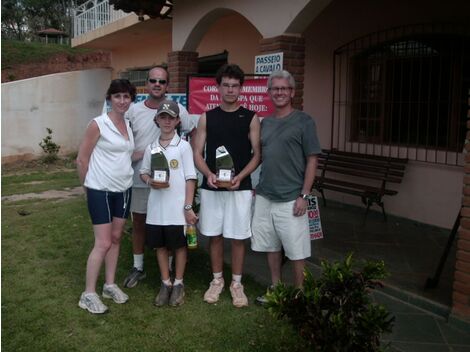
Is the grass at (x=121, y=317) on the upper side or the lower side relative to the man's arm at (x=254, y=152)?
lower

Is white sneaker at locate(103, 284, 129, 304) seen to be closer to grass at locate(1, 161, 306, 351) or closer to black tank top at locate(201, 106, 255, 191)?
grass at locate(1, 161, 306, 351)

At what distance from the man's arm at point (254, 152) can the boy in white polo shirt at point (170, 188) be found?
0.36 metres

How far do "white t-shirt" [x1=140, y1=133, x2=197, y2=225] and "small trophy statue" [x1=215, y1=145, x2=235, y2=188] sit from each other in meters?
0.26

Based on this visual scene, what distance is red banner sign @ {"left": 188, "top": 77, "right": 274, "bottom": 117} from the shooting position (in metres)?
5.10

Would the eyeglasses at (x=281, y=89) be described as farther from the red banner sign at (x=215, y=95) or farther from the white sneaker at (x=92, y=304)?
the white sneaker at (x=92, y=304)

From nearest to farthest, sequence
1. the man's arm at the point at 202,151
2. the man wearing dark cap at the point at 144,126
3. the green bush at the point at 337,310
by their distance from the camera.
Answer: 1. the green bush at the point at 337,310
2. the man's arm at the point at 202,151
3. the man wearing dark cap at the point at 144,126

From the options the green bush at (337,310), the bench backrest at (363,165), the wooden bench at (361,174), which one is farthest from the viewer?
the bench backrest at (363,165)

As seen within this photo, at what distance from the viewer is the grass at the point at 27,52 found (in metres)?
21.1

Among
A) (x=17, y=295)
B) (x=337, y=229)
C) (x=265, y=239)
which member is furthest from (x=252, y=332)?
(x=337, y=229)

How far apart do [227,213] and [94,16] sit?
12.8 metres

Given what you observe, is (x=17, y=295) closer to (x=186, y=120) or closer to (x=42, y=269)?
(x=42, y=269)

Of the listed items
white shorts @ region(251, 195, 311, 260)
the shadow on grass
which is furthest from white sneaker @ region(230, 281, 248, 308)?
white shorts @ region(251, 195, 311, 260)

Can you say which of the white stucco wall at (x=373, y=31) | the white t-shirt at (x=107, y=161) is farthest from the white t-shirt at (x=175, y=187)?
the white stucco wall at (x=373, y=31)

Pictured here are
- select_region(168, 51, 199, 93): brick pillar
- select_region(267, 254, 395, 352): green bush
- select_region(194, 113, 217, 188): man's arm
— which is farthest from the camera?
select_region(168, 51, 199, 93): brick pillar
